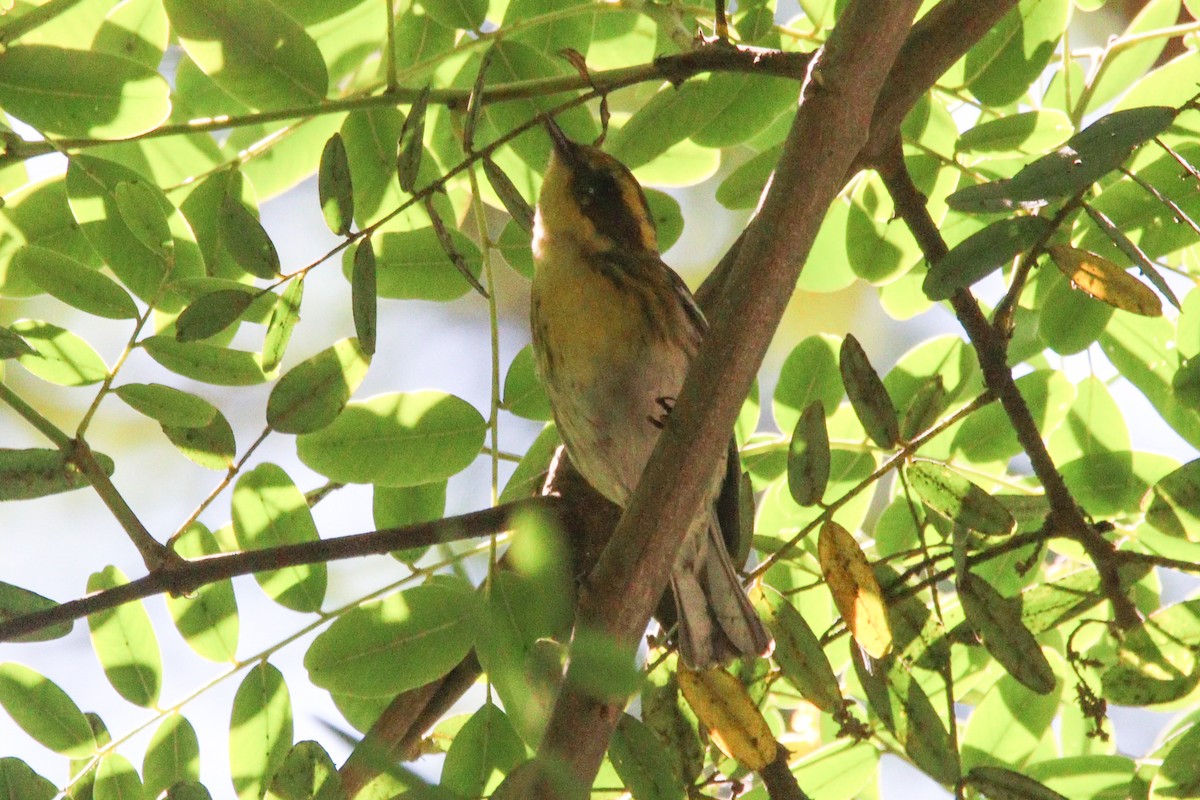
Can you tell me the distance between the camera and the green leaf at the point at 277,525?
7.00ft

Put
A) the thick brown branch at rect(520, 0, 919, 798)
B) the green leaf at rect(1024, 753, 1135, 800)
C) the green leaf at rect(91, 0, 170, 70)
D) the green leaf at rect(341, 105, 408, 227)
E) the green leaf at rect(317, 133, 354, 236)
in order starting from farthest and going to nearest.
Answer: the green leaf at rect(341, 105, 408, 227)
the green leaf at rect(91, 0, 170, 70)
the green leaf at rect(1024, 753, 1135, 800)
the green leaf at rect(317, 133, 354, 236)
the thick brown branch at rect(520, 0, 919, 798)

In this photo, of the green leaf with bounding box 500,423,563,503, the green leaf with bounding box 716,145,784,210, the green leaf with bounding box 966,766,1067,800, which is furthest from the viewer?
the green leaf with bounding box 500,423,563,503

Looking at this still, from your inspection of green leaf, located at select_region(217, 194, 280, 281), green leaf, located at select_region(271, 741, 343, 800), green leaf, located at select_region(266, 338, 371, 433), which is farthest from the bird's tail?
green leaf, located at select_region(217, 194, 280, 281)

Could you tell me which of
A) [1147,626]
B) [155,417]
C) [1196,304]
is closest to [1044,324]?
[1196,304]

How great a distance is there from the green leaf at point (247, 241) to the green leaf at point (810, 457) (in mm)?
822

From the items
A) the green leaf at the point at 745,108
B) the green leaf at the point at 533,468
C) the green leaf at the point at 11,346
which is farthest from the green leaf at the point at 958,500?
the green leaf at the point at 11,346

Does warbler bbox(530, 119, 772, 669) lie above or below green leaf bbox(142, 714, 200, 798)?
above

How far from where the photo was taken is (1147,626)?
1.87m

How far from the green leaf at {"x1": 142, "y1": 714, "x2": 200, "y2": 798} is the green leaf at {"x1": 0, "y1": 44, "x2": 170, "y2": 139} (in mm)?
953

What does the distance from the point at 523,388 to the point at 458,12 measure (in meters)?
0.74

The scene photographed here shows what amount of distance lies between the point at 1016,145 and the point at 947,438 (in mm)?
531

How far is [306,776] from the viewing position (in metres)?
1.78

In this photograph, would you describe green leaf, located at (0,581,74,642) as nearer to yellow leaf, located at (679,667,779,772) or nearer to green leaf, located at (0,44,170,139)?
green leaf, located at (0,44,170,139)

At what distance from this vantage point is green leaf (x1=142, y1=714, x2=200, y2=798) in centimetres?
207
